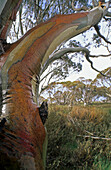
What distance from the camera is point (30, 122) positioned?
790mm

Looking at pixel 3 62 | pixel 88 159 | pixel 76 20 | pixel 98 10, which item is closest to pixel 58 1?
pixel 98 10

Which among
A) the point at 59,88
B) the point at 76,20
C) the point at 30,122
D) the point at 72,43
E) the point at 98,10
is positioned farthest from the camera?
the point at 59,88

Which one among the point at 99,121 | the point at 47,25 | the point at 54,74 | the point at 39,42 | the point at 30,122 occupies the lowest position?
the point at 99,121

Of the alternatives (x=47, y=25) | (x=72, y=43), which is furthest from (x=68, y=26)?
(x=72, y=43)

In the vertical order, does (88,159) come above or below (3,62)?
below

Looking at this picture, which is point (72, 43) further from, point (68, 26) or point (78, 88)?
point (78, 88)

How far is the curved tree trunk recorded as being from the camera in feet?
2.12

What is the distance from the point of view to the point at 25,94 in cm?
91

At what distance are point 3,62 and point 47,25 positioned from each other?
2.22ft

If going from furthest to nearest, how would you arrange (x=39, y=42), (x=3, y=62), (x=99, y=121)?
1. (x=99, y=121)
2. (x=39, y=42)
3. (x=3, y=62)

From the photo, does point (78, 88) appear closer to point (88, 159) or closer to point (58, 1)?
point (58, 1)

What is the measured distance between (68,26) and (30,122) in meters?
1.27

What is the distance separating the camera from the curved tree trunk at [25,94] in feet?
2.12

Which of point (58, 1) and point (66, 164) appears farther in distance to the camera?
point (58, 1)
